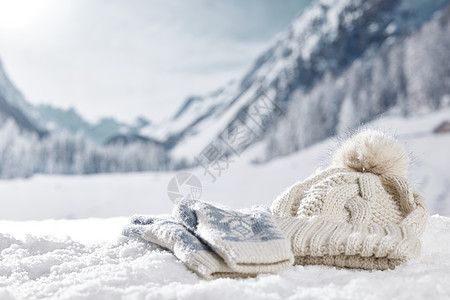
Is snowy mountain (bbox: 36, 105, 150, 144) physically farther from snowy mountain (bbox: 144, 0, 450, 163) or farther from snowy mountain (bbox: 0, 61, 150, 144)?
snowy mountain (bbox: 144, 0, 450, 163)

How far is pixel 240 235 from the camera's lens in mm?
768

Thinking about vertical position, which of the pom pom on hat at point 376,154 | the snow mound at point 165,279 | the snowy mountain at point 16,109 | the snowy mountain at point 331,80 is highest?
the snowy mountain at point 16,109

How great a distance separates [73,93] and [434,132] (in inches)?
116

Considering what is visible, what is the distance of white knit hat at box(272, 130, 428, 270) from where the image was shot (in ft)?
2.58

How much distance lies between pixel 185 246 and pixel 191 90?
3.32 meters

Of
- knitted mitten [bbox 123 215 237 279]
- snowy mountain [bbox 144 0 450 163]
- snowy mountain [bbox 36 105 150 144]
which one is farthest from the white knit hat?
snowy mountain [bbox 36 105 150 144]

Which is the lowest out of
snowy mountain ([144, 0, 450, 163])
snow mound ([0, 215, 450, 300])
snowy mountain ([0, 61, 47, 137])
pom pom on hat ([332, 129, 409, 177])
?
snow mound ([0, 215, 450, 300])

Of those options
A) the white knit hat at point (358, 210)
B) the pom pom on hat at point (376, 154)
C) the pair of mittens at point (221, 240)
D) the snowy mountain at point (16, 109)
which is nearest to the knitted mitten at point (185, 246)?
the pair of mittens at point (221, 240)

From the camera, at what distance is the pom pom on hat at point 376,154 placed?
1.06 meters

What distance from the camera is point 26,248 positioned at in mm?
927

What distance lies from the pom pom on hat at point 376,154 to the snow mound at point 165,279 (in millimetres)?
242

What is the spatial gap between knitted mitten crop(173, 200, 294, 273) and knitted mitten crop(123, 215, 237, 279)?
2 centimetres

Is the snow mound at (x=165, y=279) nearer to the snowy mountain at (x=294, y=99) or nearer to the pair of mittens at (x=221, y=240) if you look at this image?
the pair of mittens at (x=221, y=240)

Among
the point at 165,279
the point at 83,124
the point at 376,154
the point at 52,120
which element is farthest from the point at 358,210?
the point at 52,120
